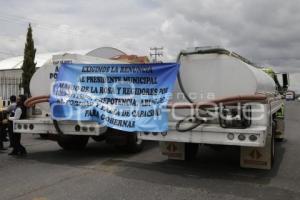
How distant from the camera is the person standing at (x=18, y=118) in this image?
960 cm

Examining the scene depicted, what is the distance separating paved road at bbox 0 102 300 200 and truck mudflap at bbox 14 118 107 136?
68cm

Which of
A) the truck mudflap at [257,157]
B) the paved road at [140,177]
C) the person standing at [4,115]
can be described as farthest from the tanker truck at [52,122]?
the truck mudflap at [257,157]

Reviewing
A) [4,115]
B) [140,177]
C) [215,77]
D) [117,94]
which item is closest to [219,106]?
[215,77]

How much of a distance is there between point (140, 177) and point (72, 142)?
366cm

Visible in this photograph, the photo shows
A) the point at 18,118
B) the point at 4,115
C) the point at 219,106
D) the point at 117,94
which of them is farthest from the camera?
the point at 4,115

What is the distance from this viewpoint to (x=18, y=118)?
31.4 ft

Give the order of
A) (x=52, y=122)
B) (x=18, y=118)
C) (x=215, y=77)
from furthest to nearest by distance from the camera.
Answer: (x=18, y=118) → (x=52, y=122) → (x=215, y=77)

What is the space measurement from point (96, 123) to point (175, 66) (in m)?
2.17

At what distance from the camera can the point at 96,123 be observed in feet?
28.9

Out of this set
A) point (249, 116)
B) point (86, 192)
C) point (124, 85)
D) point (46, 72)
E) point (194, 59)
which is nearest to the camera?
point (86, 192)

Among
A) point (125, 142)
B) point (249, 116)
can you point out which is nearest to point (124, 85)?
point (125, 142)

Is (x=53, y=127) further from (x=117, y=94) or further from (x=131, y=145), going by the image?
(x=131, y=145)

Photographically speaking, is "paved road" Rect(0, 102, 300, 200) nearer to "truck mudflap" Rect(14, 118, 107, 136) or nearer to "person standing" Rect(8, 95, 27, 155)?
"person standing" Rect(8, 95, 27, 155)

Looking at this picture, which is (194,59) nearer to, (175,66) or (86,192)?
(175,66)
